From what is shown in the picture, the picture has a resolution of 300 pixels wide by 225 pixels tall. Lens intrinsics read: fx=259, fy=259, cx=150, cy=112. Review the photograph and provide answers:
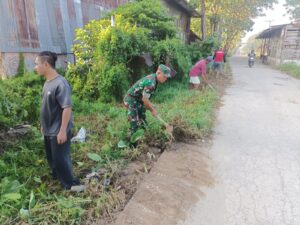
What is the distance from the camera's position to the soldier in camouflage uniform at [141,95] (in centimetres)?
385

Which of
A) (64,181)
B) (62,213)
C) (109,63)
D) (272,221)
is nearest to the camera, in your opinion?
(62,213)

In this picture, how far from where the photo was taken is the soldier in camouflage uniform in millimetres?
3846

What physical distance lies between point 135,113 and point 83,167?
1.21m

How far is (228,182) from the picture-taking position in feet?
11.9

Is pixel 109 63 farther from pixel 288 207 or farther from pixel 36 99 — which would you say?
pixel 288 207

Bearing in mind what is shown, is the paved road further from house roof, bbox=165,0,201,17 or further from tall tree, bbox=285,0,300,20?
tall tree, bbox=285,0,300,20

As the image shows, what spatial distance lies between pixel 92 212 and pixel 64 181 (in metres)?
0.64

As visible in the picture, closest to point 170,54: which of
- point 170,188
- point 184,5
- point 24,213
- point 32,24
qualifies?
point 32,24

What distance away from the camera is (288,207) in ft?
10.2

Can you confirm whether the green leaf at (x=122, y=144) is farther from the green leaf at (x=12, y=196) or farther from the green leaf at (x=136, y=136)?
the green leaf at (x=12, y=196)

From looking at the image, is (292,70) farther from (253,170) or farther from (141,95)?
(141,95)

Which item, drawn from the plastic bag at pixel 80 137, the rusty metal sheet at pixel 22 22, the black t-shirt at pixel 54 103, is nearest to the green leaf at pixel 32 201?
the black t-shirt at pixel 54 103

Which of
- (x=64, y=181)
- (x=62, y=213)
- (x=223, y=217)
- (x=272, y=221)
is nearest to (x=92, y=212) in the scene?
(x=62, y=213)

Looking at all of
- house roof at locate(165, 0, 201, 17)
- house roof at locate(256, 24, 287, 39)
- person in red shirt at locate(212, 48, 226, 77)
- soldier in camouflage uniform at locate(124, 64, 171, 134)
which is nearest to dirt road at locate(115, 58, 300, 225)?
soldier in camouflage uniform at locate(124, 64, 171, 134)
